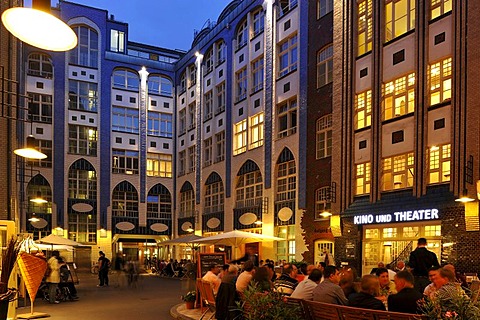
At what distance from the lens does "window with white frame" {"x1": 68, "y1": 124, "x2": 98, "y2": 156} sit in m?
37.8

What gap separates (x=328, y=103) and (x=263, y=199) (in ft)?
22.2

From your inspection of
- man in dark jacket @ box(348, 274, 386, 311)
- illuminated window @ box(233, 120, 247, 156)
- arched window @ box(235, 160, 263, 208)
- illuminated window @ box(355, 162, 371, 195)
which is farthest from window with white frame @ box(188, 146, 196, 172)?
man in dark jacket @ box(348, 274, 386, 311)

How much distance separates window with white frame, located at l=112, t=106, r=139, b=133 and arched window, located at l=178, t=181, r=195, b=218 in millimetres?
6170

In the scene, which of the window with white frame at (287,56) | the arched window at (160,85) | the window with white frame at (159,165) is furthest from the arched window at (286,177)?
the arched window at (160,85)

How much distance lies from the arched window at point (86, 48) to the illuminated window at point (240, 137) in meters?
14.3

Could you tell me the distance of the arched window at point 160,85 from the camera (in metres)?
41.3

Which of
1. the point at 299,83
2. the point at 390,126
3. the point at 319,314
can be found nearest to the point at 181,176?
the point at 299,83

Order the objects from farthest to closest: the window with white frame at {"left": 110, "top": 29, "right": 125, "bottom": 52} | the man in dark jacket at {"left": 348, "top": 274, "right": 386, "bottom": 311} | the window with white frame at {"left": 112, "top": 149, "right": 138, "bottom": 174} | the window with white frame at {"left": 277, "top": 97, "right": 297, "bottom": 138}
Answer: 1. the window with white frame at {"left": 110, "top": 29, "right": 125, "bottom": 52}
2. the window with white frame at {"left": 112, "top": 149, "right": 138, "bottom": 174}
3. the window with white frame at {"left": 277, "top": 97, "right": 297, "bottom": 138}
4. the man in dark jacket at {"left": 348, "top": 274, "right": 386, "bottom": 311}

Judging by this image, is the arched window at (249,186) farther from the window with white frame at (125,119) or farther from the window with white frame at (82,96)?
the window with white frame at (82,96)

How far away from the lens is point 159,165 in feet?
135

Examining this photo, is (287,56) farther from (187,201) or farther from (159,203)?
(159,203)

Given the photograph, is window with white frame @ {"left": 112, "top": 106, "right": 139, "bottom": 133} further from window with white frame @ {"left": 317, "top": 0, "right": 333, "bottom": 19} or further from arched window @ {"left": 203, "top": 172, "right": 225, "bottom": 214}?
window with white frame @ {"left": 317, "top": 0, "right": 333, "bottom": 19}

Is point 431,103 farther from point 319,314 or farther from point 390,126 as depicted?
point 319,314

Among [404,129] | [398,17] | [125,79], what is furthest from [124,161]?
[404,129]
